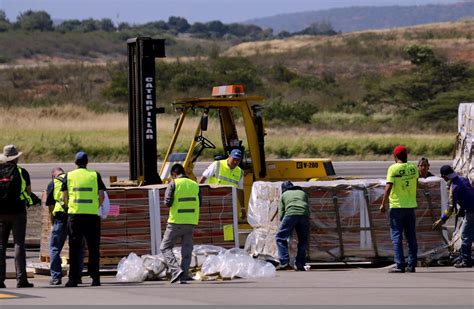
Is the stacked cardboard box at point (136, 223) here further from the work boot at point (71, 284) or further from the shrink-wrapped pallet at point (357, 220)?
the work boot at point (71, 284)

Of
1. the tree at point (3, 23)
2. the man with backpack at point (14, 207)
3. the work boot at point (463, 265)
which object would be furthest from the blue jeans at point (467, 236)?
the tree at point (3, 23)

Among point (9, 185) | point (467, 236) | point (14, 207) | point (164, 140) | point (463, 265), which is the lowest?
point (463, 265)

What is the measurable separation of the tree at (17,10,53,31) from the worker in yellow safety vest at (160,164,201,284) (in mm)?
129960

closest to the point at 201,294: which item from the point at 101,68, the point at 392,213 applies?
the point at 392,213

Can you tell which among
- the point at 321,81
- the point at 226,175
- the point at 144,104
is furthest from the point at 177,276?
the point at 321,81

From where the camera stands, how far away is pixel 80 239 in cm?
1395

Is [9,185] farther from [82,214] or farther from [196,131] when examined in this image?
[196,131]

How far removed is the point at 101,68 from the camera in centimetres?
9175

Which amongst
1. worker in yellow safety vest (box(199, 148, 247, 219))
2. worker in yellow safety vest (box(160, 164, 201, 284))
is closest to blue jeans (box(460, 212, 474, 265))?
worker in yellow safety vest (box(199, 148, 247, 219))

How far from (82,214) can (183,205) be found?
1270mm

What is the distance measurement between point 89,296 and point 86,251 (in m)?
2.98

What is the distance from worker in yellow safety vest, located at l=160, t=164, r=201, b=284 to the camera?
14.2 meters

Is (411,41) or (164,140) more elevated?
(411,41)

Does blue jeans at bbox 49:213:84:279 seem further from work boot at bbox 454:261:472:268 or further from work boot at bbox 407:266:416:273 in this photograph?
work boot at bbox 454:261:472:268
